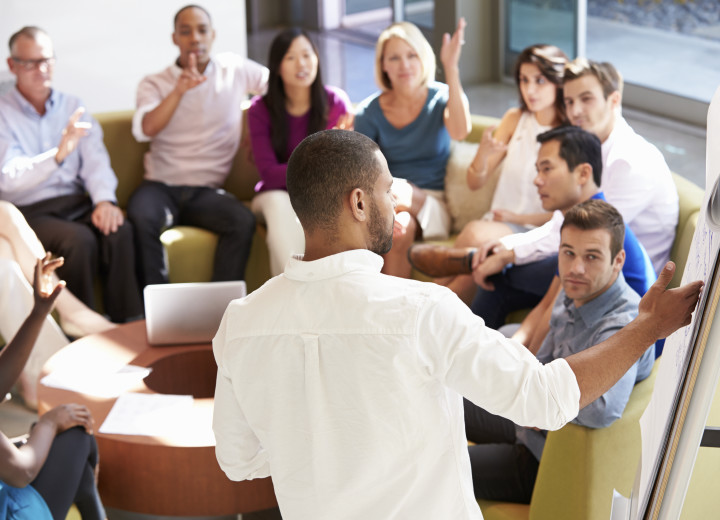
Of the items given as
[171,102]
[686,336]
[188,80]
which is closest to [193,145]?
[171,102]

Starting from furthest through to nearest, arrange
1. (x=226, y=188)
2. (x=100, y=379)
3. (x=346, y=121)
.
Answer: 1. (x=226, y=188)
2. (x=346, y=121)
3. (x=100, y=379)

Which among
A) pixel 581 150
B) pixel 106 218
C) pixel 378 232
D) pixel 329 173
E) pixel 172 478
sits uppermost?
pixel 329 173

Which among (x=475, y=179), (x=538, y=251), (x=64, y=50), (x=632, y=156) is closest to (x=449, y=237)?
(x=475, y=179)

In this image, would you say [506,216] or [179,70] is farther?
[179,70]

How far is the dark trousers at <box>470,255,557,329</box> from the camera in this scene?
3639 mm

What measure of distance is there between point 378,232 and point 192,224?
3.03 metres

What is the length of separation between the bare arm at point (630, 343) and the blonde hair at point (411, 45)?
283 cm

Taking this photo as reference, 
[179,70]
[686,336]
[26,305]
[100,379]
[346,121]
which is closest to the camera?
[686,336]

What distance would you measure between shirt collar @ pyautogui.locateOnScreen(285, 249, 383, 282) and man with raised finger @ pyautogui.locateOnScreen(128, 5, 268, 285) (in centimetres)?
281

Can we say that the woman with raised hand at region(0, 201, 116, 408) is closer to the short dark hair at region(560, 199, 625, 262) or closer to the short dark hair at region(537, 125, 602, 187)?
the short dark hair at region(537, 125, 602, 187)

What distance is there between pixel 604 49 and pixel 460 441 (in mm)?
7095

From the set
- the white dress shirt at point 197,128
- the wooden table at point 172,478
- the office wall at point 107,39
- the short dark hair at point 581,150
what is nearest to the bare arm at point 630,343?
the wooden table at point 172,478

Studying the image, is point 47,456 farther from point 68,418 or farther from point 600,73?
point 600,73

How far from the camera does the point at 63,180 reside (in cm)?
440
